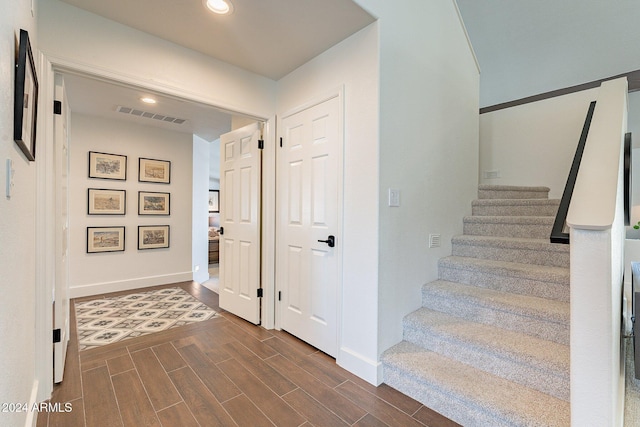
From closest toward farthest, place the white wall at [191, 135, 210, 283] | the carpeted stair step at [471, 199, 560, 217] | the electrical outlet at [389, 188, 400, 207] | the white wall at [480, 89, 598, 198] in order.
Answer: the electrical outlet at [389, 188, 400, 207] → the carpeted stair step at [471, 199, 560, 217] → the white wall at [480, 89, 598, 198] → the white wall at [191, 135, 210, 283]

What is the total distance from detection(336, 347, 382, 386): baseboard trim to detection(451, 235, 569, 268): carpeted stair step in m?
1.42

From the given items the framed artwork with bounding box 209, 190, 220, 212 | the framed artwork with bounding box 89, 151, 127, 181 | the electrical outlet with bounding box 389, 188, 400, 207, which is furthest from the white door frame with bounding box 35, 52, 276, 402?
the framed artwork with bounding box 209, 190, 220, 212

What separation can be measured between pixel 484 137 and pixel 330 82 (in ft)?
11.2

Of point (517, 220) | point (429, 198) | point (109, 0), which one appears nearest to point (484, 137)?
point (517, 220)

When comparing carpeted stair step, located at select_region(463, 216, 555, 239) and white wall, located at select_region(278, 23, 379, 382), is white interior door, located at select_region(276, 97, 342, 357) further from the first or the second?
carpeted stair step, located at select_region(463, 216, 555, 239)

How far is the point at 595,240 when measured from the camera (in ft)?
3.64

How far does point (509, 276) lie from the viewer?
2.21m

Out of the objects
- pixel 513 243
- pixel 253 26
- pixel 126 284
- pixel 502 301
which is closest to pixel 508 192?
pixel 513 243

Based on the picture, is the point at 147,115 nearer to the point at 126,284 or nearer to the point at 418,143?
the point at 126,284

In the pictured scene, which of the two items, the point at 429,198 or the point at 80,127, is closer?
the point at 429,198

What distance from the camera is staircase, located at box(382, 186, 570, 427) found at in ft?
5.05

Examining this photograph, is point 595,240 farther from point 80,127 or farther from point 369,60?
point 80,127

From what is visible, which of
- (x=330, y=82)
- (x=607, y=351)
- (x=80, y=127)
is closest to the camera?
(x=607, y=351)

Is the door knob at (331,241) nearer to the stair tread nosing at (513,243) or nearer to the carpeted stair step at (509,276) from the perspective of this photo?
the carpeted stair step at (509,276)
